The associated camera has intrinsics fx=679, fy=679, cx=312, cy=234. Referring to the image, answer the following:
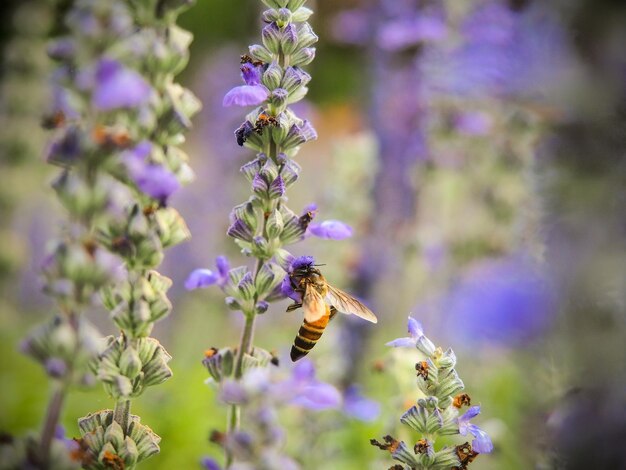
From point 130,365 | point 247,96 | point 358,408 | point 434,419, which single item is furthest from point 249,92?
point 358,408

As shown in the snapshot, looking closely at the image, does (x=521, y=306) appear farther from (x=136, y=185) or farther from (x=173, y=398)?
(x=136, y=185)

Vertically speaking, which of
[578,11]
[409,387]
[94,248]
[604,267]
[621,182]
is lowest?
[94,248]

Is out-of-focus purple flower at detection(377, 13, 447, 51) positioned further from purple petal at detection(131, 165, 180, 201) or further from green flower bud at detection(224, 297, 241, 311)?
purple petal at detection(131, 165, 180, 201)

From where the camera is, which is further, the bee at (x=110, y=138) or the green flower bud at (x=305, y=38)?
the green flower bud at (x=305, y=38)

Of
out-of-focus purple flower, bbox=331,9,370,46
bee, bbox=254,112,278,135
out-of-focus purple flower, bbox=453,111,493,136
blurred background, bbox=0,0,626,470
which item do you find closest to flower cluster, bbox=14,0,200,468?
bee, bbox=254,112,278,135

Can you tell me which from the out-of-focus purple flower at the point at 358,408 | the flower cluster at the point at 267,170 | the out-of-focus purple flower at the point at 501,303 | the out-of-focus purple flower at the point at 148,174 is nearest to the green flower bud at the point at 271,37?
the flower cluster at the point at 267,170

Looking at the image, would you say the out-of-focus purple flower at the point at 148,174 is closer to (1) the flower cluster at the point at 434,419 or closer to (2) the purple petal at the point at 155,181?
(2) the purple petal at the point at 155,181

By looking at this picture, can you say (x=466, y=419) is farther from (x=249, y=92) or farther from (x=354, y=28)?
(x=354, y=28)

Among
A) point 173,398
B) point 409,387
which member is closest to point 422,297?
point 173,398
